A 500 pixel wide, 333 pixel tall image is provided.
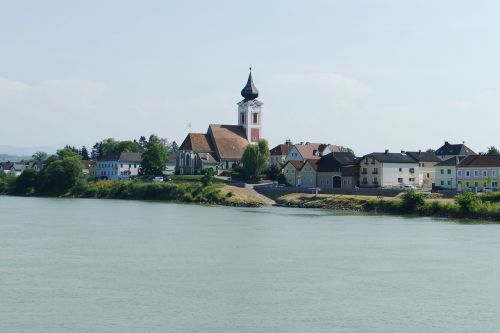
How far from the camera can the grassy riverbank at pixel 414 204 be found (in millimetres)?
51125

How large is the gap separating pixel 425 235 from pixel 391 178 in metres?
29.8

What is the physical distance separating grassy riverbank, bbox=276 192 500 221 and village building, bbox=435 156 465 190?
984 centimetres

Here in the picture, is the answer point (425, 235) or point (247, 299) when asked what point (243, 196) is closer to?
point (425, 235)

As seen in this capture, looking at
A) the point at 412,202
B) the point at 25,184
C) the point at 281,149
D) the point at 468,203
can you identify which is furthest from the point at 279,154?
the point at 468,203

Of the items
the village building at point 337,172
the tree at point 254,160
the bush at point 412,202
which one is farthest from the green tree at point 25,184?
the bush at point 412,202

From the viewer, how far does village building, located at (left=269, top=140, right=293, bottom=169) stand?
8881cm

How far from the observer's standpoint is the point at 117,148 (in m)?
115

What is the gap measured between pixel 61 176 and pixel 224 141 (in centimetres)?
1924

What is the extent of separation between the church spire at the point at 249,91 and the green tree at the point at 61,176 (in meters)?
22.1

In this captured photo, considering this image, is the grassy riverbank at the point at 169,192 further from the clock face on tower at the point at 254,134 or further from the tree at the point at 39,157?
the tree at the point at 39,157

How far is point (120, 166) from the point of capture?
102312 millimetres

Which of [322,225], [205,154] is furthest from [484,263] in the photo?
[205,154]

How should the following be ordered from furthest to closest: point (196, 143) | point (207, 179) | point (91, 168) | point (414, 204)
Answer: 1. point (91, 168)
2. point (196, 143)
3. point (207, 179)
4. point (414, 204)

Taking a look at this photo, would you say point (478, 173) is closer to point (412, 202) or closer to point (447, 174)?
point (447, 174)
